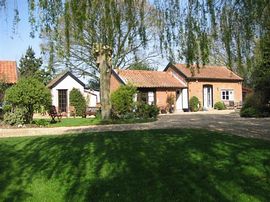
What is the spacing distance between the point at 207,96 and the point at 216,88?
1.20 m

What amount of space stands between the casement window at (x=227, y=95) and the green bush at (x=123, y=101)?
18445mm

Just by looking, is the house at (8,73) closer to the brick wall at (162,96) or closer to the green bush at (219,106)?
the brick wall at (162,96)

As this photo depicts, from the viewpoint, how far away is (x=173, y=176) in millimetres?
6598

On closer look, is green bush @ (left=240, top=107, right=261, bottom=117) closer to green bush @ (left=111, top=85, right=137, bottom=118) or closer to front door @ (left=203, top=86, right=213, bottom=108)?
green bush @ (left=111, top=85, right=137, bottom=118)

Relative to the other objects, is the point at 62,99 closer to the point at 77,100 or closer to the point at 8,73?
the point at 77,100

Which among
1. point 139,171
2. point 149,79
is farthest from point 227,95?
point 139,171

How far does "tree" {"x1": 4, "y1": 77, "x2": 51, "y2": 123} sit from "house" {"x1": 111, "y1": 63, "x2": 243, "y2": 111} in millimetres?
14191

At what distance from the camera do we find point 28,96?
19.2m

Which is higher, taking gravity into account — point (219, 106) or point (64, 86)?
point (64, 86)

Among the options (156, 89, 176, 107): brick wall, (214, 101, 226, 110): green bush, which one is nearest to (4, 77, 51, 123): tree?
(156, 89, 176, 107): brick wall

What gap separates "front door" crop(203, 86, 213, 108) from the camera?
39500 mm

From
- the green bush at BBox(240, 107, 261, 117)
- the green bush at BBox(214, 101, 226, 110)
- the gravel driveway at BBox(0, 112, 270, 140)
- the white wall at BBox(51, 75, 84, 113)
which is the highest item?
the white wall at BBox(51, 75, 84, 113)

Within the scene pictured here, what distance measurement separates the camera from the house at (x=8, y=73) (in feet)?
95.1

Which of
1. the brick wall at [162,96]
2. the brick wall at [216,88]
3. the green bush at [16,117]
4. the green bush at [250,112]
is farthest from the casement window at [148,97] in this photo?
the green bush at [16,117]
